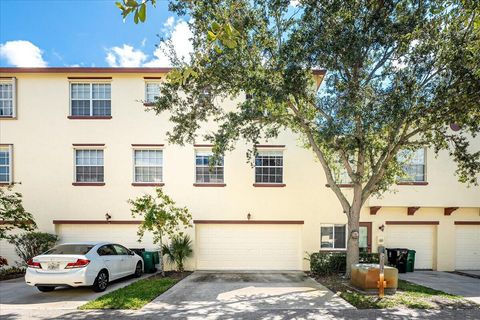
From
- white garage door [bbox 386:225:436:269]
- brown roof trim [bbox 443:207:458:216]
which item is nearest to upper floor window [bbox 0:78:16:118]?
white garage door [bbox 386:225:436:269]

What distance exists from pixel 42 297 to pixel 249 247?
26.1ft

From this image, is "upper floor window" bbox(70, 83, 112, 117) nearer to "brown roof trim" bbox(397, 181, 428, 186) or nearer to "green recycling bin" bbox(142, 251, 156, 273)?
"green recycling bin" bbox(142, 251, 156, 273)

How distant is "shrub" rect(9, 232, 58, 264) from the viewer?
1262cm

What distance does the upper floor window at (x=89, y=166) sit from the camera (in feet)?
45.3

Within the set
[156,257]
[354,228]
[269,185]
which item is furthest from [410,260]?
[156,257]

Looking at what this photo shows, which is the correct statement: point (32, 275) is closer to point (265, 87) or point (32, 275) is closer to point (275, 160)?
point (265, 87)

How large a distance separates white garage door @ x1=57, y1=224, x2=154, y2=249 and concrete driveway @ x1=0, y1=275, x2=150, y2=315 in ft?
10.1

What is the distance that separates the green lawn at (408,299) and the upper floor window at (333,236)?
13.0 ft

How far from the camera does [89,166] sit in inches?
545

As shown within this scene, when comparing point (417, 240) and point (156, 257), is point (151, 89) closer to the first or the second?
point (156, 257)

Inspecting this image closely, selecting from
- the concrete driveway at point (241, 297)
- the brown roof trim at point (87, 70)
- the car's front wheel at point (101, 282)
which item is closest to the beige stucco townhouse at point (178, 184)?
the brown roof trim at point (87, 70)

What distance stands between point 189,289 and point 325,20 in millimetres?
9391

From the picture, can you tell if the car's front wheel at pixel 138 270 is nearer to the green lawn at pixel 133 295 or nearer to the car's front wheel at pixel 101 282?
the green lawn at pixel 133 295

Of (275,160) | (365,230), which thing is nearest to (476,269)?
(365,230)
